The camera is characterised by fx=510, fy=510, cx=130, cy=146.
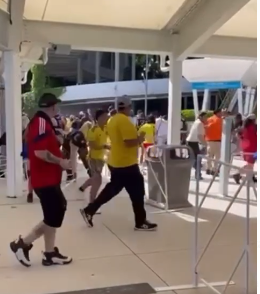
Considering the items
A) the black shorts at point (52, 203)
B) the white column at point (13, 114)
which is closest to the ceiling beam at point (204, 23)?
the white column at point (13, 114)

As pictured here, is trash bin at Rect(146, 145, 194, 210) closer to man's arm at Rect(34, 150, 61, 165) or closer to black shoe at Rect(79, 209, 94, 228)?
black shoe at Rect(79, 209, 94, 228)

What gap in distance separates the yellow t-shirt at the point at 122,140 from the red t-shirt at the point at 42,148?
139 cm

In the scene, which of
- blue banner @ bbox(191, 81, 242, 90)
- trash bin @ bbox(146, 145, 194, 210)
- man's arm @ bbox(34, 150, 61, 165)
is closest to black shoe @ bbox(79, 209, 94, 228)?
trash bin @ bbox(146, 145, 194, 210)

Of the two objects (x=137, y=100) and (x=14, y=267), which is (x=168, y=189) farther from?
(x=137, y=100)

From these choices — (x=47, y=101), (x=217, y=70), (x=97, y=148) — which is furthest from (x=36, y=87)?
(x=47, y=101)

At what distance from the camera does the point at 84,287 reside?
4.59 m

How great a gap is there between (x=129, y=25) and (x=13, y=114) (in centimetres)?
266

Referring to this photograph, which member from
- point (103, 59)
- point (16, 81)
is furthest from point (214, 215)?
point (103, 59)

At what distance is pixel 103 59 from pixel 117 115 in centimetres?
3988

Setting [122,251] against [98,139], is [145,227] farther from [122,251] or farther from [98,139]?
[98,139]

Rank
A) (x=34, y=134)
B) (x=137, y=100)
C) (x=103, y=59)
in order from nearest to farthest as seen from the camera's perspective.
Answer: (x=34, y=134) < (x=137, y=100) < (x=103, y=59)

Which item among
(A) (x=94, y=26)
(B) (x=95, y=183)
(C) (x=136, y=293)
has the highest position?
(A) (x=94, y=26)

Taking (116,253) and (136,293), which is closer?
(136,293)

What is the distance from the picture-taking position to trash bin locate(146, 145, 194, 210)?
8172 mm
